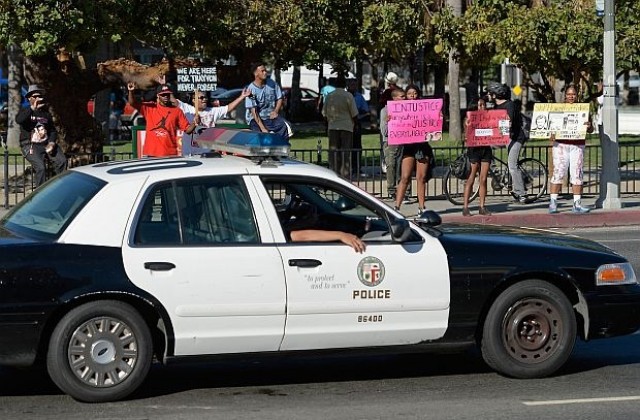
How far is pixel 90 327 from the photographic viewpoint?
7273 millimetres

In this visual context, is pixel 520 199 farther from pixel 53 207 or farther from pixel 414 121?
pixel 53 207

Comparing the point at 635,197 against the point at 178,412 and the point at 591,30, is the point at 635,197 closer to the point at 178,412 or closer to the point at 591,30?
the point at 591,30

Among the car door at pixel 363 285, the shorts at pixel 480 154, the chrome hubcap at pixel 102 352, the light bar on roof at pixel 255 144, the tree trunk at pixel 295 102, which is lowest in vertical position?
the chrome hubcap at pixel 102 352

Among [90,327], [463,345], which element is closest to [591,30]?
[463,345]

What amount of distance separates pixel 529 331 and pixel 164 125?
27.6 ft

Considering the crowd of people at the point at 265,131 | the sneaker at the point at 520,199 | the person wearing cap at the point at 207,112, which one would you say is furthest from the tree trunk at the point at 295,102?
the person wearing cap at the point at 207,112

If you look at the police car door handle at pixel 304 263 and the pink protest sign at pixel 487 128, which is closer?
the police car door handle at pixel 304 263

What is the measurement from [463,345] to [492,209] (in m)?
11.3

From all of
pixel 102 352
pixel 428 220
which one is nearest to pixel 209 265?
pixel 102 352

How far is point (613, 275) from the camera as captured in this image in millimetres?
8234

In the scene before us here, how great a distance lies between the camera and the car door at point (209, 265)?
7.38 meters

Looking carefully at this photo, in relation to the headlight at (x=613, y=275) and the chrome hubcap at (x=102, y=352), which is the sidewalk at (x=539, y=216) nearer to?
the headlight at (x=613, y=275)

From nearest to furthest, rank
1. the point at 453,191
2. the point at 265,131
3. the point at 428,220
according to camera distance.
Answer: the point at 428,220, the point at 265,131, the point at 453,191

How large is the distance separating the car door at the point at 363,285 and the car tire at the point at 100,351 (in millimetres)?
882
